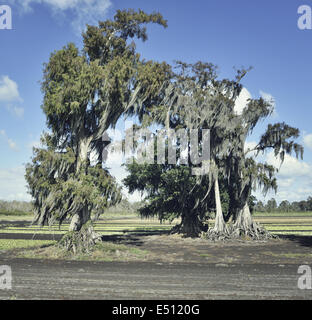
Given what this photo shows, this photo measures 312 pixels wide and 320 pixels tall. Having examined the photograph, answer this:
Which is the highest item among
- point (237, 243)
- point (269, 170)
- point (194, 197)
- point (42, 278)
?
point (269, 170)

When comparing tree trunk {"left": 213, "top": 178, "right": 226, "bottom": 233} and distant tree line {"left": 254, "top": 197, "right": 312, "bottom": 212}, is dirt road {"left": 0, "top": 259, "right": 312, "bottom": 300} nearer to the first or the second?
tree trunk {"left": 213, "top": 178, "right": 226, "bottom": 233}

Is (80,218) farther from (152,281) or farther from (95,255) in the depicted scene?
(152,281)

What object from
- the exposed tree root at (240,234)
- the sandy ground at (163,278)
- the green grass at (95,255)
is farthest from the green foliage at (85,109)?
the exposed tree root at (240,234)

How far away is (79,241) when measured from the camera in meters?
17.3

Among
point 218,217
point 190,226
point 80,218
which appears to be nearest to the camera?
point 80,218

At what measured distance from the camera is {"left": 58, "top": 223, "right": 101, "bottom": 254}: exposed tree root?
17078mm

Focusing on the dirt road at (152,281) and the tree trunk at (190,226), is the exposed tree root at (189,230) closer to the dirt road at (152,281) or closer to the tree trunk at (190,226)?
the tree trunk at (190,226)

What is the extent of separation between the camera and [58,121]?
18.2 metres

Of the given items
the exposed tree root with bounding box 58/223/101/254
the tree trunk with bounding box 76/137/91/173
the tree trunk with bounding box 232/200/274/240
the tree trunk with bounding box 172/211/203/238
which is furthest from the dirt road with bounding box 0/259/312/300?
the tree trunk with bounding box 172/211/203/238

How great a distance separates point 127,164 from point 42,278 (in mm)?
21393

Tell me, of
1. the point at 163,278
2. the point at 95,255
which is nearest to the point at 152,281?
the point at 163,278

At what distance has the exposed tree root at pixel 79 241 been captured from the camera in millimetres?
17078

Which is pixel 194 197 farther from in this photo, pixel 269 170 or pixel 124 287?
pixel 124 287
